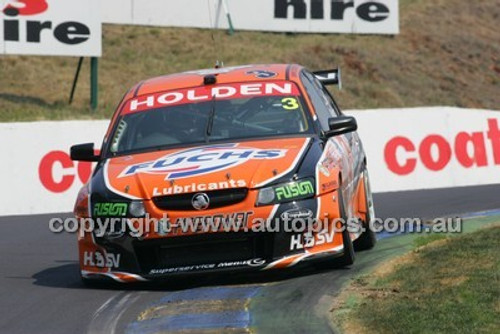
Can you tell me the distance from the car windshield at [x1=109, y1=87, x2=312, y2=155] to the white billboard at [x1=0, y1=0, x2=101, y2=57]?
13124 millimetres

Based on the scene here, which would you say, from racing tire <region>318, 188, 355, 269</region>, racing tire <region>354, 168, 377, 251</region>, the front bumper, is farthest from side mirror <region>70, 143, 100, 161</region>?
racing tire <region>354, 168, 377, 251</region>

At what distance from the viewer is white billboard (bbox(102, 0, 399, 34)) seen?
89.8ft

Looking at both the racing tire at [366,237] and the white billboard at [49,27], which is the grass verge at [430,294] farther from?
the white billboard at [49,27]

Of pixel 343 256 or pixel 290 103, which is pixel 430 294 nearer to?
pixel 343 256

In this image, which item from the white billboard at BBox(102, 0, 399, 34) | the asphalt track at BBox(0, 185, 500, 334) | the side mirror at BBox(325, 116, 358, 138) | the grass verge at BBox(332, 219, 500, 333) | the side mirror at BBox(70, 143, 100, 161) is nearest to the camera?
the grass verge at BBox(332, 219, 500, 333)

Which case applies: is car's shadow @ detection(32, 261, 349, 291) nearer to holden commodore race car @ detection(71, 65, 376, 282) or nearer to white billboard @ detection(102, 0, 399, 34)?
holden commodore race car @ detection(71, 65, 376, 282)

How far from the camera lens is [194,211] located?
8375 mm

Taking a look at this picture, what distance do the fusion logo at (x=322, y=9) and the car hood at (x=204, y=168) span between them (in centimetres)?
1966

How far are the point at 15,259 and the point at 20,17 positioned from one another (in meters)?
12.1

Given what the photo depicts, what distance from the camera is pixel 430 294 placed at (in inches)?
297

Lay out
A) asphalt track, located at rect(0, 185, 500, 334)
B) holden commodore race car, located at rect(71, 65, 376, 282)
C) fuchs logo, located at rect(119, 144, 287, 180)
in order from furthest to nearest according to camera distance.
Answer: fuchs logo, located at rect(119, 144, 287, 180), holden commodore race car, located at rect(71, 65, 376, 282), asphalt track, located at rect(0, 185, 500, 334)

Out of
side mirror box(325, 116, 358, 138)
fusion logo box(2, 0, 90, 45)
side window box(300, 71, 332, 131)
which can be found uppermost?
fusion logo box(2, 0, 90, 45)

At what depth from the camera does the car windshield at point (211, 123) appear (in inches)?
377

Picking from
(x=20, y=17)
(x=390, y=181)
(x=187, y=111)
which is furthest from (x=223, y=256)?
(x=20, y=17)
